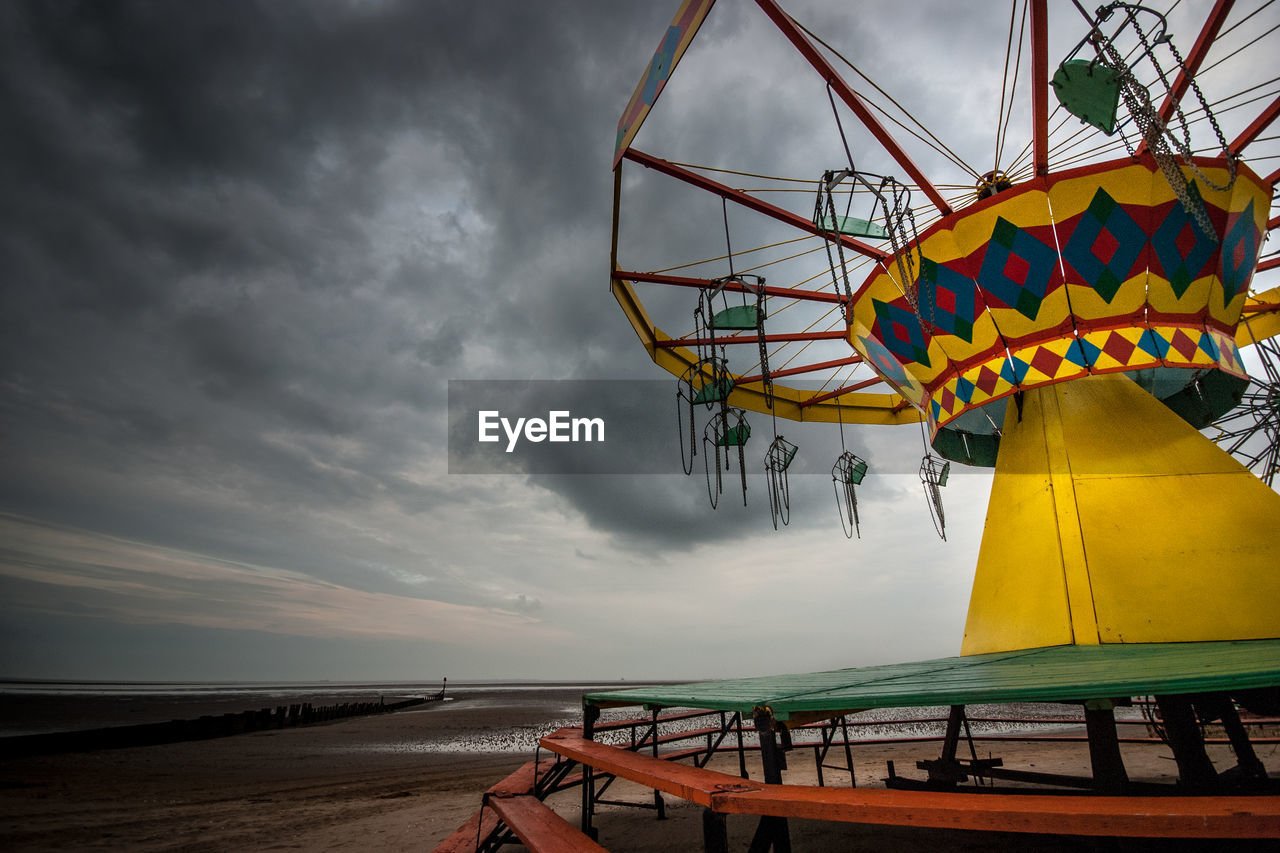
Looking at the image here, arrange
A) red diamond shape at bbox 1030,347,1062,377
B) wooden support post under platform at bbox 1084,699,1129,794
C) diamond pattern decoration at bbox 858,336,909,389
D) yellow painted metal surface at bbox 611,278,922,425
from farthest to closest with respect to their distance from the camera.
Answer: yellow painted metal surface at bbox 611,278,922,425
diamond pattern decoration at bbox 858,336,909,389
red diamond shape at bbox 1030,347,1062,377
wooden support post under platform at bbox 1084,699,1129,794

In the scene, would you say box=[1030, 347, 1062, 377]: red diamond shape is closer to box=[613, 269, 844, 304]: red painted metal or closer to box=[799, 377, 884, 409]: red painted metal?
box=[613, 269, 844, 304]: red painted metal

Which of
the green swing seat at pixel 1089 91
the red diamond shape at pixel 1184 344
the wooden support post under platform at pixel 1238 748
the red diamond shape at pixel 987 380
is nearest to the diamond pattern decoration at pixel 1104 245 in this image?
the red diamond shape at pixel 1184 344

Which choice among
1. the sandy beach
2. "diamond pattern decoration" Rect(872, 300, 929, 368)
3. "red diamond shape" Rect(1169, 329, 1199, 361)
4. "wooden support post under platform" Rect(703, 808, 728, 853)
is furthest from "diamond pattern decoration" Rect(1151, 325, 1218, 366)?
"wooden support post under platform" Rect(703, 808, 728, 853)

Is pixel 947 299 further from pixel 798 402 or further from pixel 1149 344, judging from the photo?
pixel 798 402

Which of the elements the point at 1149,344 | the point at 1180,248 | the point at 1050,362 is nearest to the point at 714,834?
the point at 1050,362

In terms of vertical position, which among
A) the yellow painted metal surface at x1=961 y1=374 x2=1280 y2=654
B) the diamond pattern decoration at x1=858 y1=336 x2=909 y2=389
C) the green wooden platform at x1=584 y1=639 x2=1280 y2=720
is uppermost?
the diamond pattern decoration at x1=858 y1=336 x2=909 y2=389

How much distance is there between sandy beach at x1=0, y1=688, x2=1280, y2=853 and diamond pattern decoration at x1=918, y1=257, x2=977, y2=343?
4.89 metres

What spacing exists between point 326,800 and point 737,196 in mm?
11726

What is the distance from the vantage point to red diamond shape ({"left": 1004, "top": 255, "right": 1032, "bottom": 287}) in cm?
613

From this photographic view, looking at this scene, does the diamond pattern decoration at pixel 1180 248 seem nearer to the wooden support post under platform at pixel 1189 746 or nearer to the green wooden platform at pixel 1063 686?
the wooden support post under platform at pixel 1189 746

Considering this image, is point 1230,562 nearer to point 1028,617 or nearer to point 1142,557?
point 1142,557

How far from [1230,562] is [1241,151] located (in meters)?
4.22

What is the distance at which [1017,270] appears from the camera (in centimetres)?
618

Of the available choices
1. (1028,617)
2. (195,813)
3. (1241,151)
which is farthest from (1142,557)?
(195,813)
